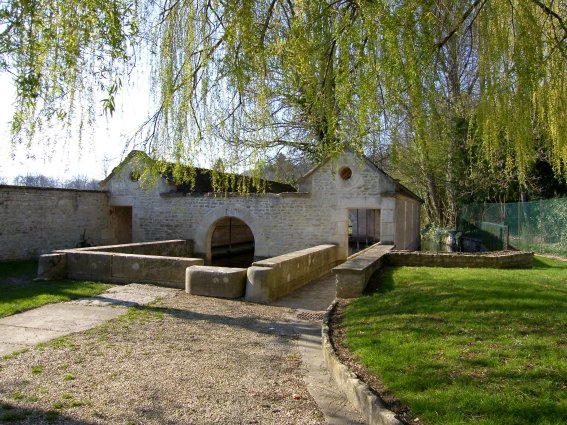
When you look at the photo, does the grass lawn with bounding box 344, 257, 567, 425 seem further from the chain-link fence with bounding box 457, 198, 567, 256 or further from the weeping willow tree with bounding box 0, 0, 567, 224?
the chain-link fence with bounding box 457, 198, 567, 256

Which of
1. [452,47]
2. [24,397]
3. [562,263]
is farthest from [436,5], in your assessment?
[562,263]

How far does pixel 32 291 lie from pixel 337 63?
266 inches

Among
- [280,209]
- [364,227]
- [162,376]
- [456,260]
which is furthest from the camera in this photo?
[364,227]

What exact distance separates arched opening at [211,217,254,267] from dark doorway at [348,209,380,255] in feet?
18.0

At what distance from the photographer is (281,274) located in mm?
9023

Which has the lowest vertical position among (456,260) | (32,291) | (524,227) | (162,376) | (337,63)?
(162,376)

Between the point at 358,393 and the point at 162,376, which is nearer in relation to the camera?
the point at 358,393

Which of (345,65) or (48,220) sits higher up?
(345,65)

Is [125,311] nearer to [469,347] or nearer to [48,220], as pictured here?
[469,347]

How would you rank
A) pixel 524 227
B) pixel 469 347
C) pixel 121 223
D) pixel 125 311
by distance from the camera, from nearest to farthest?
pixel 469 347
pixel 125 311
pixel 524 227
pixel 121 223

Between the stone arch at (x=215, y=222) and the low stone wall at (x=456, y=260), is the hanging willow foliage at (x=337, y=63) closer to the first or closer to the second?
the low stone wall at (x=456, y=260)

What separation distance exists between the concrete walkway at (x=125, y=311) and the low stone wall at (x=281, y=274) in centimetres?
22

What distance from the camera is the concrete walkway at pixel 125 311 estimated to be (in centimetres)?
409

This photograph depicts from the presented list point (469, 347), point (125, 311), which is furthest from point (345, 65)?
point (125, 311)
